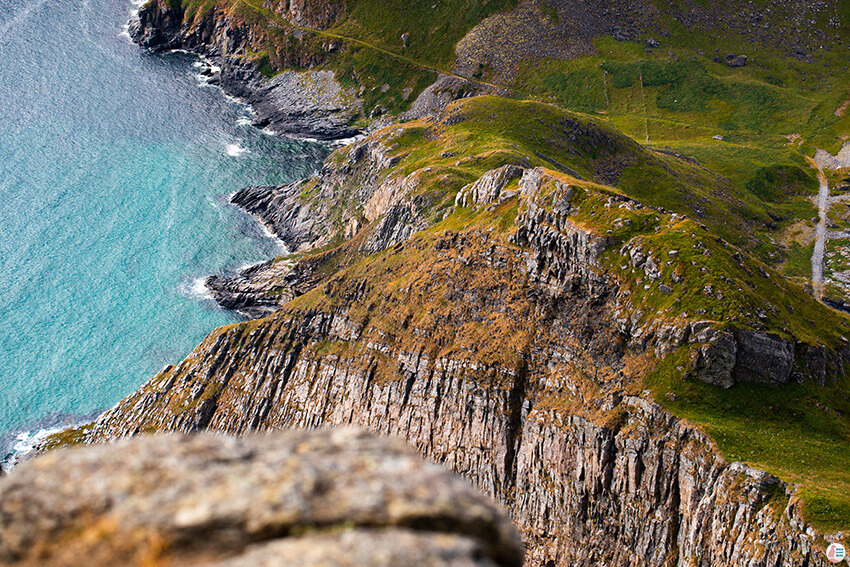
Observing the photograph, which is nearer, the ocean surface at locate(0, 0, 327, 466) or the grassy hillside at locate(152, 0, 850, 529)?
the grassy hillside at locate(152, 0, 850, 529)

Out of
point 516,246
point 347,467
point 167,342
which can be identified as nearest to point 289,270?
point 167,342

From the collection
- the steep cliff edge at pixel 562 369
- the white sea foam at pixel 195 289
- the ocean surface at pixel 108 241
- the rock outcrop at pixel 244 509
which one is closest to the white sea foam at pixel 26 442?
the ocean surface at pixel 108 241

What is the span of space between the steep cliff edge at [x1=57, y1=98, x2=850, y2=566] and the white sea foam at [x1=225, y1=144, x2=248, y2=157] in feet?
309

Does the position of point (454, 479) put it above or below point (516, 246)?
above

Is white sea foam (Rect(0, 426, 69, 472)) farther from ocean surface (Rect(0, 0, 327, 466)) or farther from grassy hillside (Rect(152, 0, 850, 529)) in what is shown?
grassy hillside (Rect(152, 0, 850, 529))

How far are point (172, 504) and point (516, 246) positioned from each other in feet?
228

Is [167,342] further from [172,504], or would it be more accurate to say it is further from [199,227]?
[172,504]

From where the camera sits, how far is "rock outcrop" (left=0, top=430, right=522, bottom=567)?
11531mm

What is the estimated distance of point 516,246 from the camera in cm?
7881

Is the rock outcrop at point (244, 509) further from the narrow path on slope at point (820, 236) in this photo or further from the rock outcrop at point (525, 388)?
the narrow path on slope at point (820, 236)
